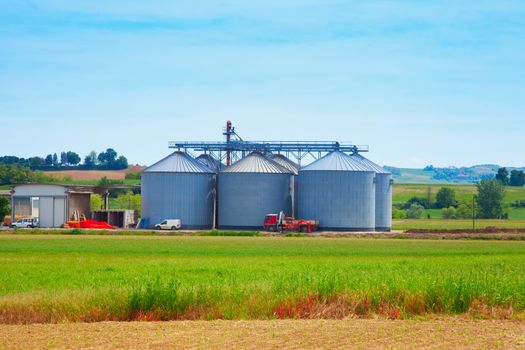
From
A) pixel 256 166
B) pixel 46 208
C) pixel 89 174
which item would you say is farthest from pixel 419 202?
pixel 46 208

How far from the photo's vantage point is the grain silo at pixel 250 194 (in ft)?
286

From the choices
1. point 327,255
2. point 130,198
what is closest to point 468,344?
point 327,255

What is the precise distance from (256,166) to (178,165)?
849 cm

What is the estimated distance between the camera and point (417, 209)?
144 m

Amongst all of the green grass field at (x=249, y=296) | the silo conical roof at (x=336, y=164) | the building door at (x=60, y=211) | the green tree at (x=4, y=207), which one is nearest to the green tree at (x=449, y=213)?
the silo conical roof at (x=336, y=164)

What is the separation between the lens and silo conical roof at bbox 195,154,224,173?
323ft

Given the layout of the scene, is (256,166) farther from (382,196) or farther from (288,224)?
(382,196)

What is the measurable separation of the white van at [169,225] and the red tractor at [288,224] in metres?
9.36

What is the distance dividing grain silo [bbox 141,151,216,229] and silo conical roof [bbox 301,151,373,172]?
11327 mm

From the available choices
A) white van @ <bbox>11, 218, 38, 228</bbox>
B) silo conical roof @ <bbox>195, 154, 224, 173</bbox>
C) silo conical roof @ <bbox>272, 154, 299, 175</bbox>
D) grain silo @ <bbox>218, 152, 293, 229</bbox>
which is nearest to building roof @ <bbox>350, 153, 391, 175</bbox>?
silo conical roof @ <bbox>272, 154, 299, 175</bbox>

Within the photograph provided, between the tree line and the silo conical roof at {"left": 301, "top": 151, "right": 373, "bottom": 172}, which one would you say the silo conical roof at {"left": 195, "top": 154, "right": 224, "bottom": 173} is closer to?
the silo conical roof at {"left": 301, "top": 151, "right": 373, "bottom": 172}

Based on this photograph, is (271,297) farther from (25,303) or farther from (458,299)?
(25,303)

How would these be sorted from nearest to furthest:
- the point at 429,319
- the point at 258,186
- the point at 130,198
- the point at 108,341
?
1. the point at 108,341
2. the point at 429,319
3. the point at 258,186
4. the point at 130,198

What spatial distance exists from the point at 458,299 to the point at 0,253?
2900 centimetres
